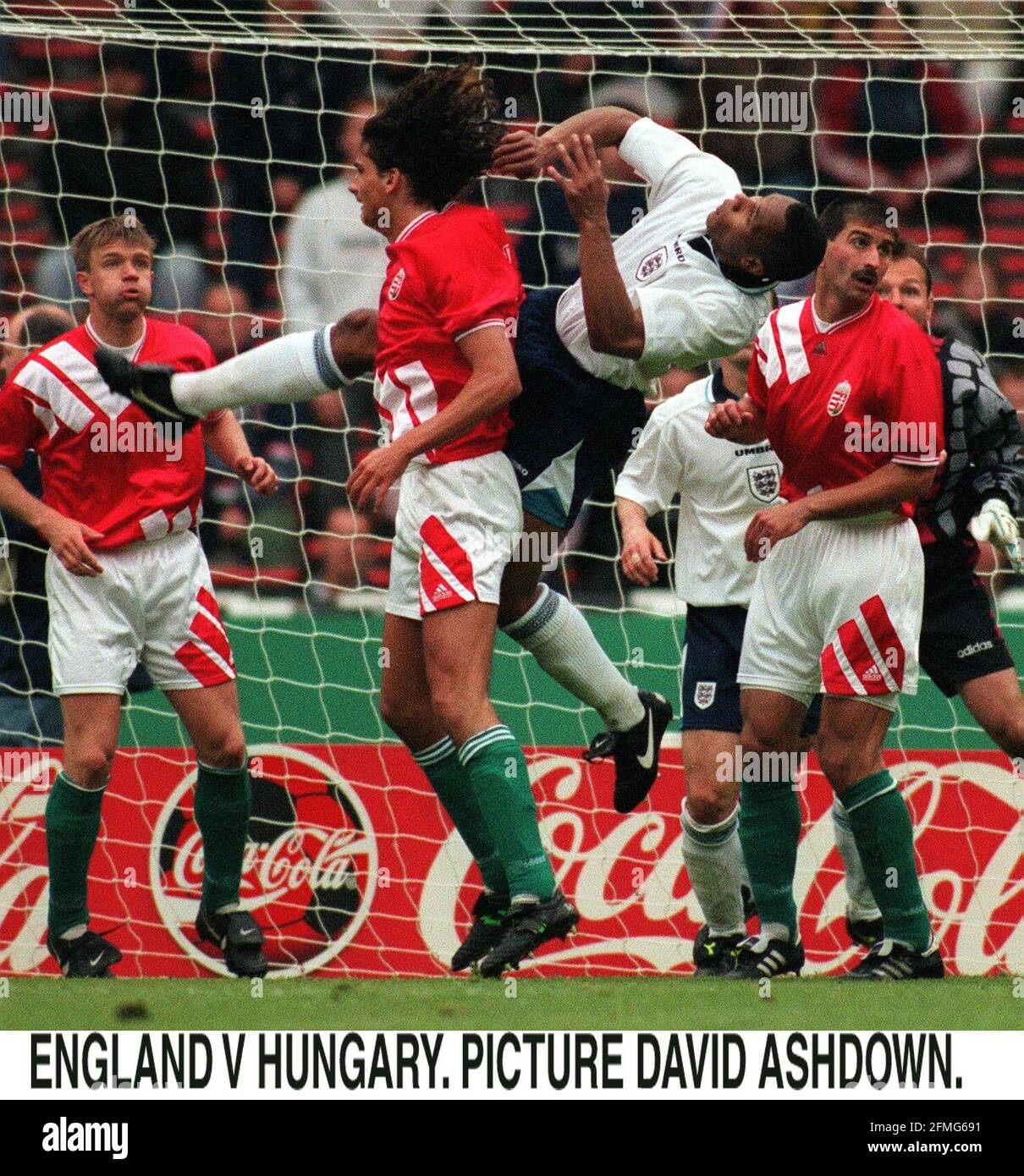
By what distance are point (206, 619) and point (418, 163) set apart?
1.42 metres

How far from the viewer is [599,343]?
165 inches

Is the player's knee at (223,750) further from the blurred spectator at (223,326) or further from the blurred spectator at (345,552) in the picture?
the blurred spectator at (223,326)

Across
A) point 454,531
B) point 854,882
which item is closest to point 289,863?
point 854,882

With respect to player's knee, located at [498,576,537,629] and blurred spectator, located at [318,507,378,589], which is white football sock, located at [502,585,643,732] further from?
blurred spectator, located at [318,507,378,589]

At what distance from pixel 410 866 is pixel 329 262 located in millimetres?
2399

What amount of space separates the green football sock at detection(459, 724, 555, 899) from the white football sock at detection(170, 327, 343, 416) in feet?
2.78

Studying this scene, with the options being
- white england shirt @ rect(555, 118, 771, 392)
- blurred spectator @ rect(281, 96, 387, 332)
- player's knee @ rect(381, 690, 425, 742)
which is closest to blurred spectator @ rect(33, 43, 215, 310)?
blurred spectator @ rect(281, 96, 387, 332)

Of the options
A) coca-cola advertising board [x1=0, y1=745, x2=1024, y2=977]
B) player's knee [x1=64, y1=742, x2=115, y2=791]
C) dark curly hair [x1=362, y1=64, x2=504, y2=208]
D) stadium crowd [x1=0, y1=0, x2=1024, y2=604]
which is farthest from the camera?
stadium crowd [x1=0, y1=0, x2=1024, y2=604]

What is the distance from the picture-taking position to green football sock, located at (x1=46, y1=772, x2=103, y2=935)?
192 inches

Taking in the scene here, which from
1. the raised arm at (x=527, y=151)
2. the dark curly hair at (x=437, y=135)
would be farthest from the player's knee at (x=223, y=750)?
the raised arm at (x=527, y=151)

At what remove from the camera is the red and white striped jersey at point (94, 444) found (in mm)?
4957

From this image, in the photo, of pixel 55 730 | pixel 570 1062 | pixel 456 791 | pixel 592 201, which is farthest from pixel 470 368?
pixel 55 730

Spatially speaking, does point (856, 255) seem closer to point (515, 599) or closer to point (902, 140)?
point (515, 599)

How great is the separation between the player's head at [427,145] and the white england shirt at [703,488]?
1.26 meters
